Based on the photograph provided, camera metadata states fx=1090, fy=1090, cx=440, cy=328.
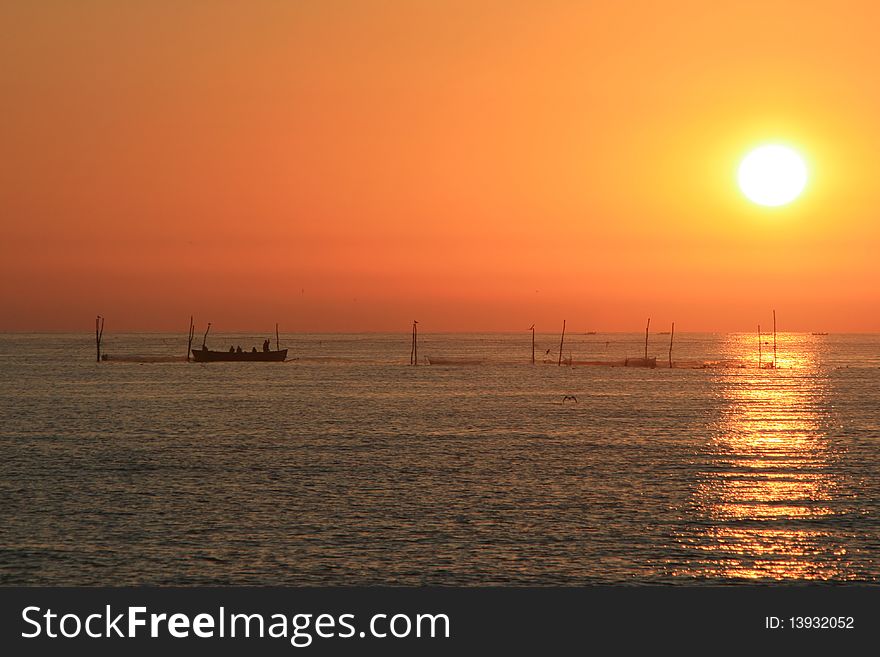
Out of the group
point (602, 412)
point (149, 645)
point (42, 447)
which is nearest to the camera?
point (149, 645)

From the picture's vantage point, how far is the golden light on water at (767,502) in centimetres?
3503

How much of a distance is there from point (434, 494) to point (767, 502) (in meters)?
14.4

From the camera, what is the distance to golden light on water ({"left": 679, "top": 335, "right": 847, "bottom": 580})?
35.0 metres

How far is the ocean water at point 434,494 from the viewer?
114ft

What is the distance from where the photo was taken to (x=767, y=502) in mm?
46781

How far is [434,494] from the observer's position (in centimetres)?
4841

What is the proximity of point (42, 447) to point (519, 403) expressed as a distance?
5538 centimetres

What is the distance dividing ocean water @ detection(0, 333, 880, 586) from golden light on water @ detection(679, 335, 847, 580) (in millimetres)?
142

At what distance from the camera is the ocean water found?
3469 centimetres

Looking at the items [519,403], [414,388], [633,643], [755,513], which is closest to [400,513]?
[755,513]

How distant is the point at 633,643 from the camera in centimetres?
2698

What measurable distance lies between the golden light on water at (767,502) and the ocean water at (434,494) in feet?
0.47

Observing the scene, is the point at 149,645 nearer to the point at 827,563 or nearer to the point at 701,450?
the point at 827,563

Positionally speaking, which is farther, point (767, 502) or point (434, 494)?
point (434, 494)
